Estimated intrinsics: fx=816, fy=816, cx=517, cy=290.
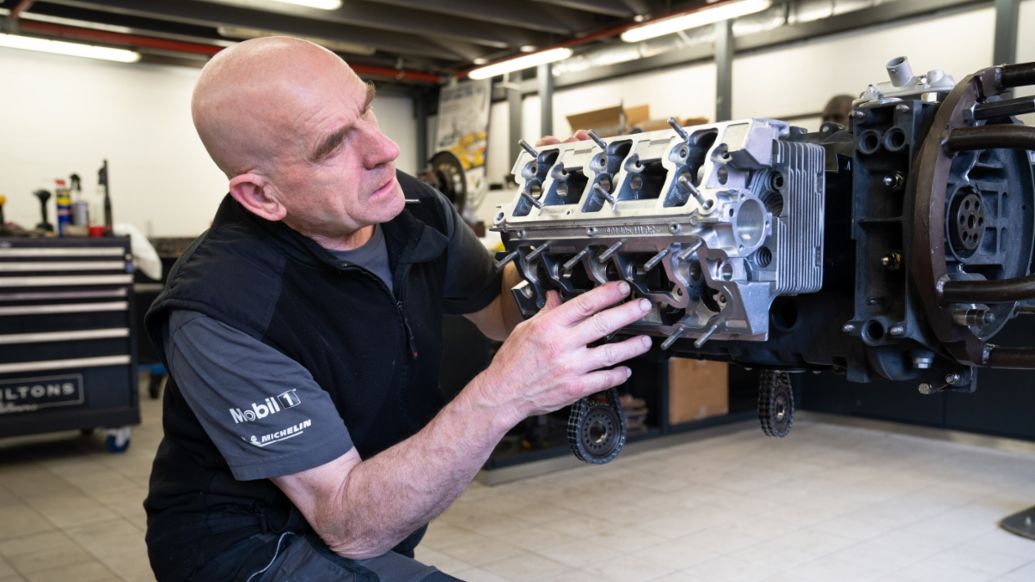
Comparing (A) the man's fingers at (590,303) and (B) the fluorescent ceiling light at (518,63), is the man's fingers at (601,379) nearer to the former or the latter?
(A) the man's fingers at (590,303)

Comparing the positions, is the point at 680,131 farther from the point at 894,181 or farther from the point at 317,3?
the point at 317,3

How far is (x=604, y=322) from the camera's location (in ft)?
3.53

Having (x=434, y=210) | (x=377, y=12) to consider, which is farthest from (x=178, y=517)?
(x=377, y=12)

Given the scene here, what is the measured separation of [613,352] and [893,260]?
386 mm

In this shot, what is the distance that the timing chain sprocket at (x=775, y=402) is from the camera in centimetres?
138

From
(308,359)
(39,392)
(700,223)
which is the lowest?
(39,392)

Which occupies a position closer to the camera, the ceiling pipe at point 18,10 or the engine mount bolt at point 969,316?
the engine mount bolt at point 969,316

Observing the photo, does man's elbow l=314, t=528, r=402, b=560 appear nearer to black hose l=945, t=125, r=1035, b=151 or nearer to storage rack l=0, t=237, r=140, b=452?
black hose l=945, t=125, r=1035, b=151

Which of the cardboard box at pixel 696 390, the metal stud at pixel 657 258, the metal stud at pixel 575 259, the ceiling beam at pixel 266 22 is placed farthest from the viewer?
the ceiling beam at pixel 266 22

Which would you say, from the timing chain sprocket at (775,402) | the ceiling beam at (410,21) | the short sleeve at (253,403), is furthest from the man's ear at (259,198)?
the ceiling beam at (410,21)

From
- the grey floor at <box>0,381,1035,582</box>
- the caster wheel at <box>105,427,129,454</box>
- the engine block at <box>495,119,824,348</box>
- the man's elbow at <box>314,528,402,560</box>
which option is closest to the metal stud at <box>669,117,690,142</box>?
the engine block at <box>495,119,824,348</box>

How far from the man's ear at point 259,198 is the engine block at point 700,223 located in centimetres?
40

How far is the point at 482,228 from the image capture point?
5352 mm

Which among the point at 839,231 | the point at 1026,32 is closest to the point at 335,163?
the point at 839,231
